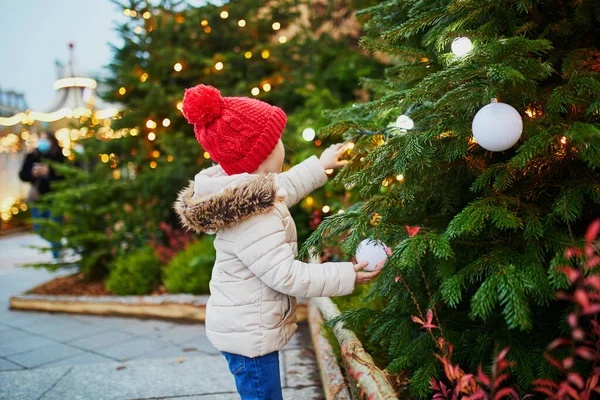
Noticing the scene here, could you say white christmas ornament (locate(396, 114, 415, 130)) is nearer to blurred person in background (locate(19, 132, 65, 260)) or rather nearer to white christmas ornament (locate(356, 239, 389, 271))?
white christmas ornament (locate(356, 239, 389, 271))

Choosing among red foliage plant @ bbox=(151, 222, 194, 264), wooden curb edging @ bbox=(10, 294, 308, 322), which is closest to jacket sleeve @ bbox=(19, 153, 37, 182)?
wooden curb edging @ bbox=(10, 294, 308, 322)

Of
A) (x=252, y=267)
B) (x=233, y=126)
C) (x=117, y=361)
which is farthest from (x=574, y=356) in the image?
(x=117, y=361)

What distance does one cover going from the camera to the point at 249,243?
1.96 meters

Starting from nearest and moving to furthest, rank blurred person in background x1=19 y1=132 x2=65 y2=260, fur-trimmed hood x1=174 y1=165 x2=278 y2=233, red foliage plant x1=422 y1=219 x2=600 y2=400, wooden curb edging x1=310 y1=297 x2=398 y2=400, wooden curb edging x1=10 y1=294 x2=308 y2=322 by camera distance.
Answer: red foliage plant x1=422 y1=219 x2=600 y2=400 < wooden curb edging x1=310 y1=297 x2=398 y2=400 < fur-trimmed hood x1=174 y1=165 x2=278 y2=233 < wooden curb edging x1=10 y1=294 x2=308 y2=322 < blurred person in background x1=19 y1=132 x2=65 y2=260

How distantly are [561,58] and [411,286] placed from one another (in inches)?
41.1

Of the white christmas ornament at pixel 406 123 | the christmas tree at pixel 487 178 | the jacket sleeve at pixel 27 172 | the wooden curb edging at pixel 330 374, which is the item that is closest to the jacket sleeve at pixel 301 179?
the christmas tree at pixel 487 178

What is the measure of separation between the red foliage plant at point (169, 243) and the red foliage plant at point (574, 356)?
4145 millimetres

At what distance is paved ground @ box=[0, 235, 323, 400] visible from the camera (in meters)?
3.13

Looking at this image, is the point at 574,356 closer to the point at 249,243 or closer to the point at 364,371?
the point at 364,371

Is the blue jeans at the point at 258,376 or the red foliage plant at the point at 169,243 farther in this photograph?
the red foliage plant at the point at 169,243

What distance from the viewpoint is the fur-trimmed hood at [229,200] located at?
191cm

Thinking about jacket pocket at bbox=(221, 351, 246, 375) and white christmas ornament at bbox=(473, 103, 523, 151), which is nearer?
white christmas ornament at bbox=(473, 103, 523, 151)

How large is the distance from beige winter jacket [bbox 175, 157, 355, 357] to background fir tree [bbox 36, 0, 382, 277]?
3.55 m

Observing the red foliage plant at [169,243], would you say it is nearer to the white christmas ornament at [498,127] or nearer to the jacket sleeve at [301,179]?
the jacket sleeve at [301,179]
